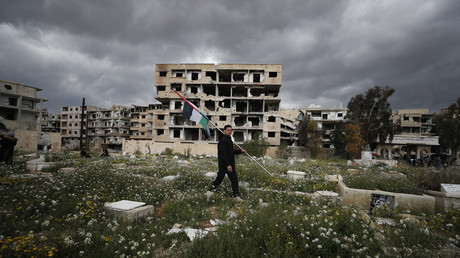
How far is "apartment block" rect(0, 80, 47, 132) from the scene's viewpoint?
41.9m

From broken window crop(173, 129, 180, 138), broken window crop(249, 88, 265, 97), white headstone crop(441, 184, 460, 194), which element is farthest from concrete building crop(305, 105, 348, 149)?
white headstone crop(441, 184, 460, 194)

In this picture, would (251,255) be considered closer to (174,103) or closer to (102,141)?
(174,103)

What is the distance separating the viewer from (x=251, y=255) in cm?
279

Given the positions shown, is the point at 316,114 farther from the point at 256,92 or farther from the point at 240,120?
the point at 240,120

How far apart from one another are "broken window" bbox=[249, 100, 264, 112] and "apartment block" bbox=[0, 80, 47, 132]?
52.1 metres

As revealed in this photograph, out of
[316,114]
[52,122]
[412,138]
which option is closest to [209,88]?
[316,114]

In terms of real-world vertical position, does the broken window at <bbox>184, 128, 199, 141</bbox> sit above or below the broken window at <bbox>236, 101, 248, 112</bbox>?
below

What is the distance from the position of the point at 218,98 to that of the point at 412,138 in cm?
4327

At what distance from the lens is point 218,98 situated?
133 feet

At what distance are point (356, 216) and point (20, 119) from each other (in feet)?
215

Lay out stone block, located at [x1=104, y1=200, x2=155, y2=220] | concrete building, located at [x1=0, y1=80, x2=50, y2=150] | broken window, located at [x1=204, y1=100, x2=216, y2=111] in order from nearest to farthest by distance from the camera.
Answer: stone block, located at [x1=104, y1=200, x2=155, y2=220]
concrete building, located at [x1=0, y1=80, x2=50, y2=150]
broken window, located at [x1=204, y1=100, x2=216, y2=111]

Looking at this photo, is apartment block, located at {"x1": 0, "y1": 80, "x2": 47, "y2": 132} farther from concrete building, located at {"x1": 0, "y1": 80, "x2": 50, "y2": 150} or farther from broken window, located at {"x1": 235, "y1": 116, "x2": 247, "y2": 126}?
broken window, located at {"x1": 235, "y1": 116, "x2": 247, "y2": 126}

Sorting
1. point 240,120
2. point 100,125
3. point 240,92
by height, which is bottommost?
point 100,125

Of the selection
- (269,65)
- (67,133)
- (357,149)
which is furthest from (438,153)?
(67,133)
